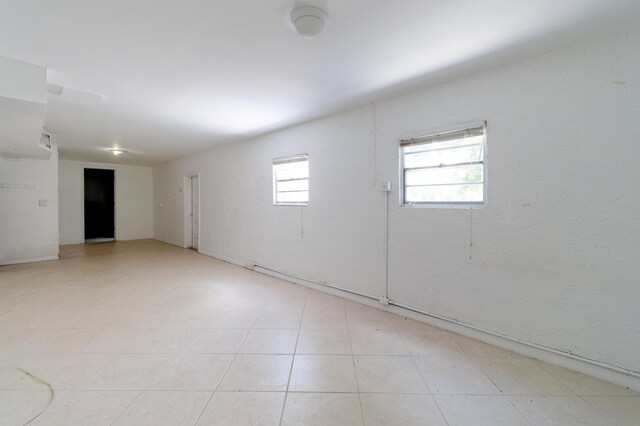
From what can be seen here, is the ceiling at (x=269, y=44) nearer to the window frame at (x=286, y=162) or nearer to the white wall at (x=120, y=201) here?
the window frame at (x=286, y=162)

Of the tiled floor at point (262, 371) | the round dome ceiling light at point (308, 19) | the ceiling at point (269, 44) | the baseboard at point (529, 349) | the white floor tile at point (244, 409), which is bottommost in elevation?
the white floor tile at point (244, 409)

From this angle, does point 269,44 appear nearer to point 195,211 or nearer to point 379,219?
point 379,219

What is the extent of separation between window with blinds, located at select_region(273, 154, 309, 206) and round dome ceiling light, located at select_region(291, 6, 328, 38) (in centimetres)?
219

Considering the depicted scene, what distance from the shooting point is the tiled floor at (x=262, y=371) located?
1.50m

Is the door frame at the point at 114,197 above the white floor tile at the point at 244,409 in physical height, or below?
above

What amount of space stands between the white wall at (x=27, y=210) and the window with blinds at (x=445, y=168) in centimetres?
748

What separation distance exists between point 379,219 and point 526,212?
1370mm

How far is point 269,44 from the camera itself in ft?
6.37

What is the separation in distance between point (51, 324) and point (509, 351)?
448 centimetres

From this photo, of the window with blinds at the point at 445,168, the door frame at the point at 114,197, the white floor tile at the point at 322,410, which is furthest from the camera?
the door frame at the point at 114,197

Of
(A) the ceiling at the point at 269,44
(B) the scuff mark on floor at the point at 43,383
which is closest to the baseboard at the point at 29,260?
(A) the ceiling at the point at 269,44

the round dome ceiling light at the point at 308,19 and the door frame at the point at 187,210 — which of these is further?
the door frame at the point at 187,210

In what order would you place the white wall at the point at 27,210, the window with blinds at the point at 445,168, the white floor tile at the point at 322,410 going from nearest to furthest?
the white floor tile at the point at 322,410, the window with blinds at the point at 445,168, the white wall at the point at 27,210

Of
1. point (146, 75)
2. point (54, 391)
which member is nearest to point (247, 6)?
point (146, 75)
